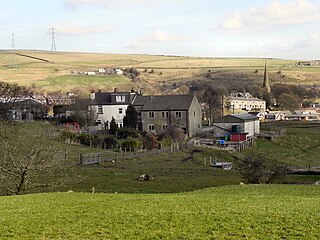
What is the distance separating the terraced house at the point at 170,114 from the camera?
9531cm

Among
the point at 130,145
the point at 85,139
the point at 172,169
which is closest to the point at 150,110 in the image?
the point at 85,139

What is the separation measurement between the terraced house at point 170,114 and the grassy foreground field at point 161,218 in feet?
232

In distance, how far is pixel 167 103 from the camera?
98625 millimetres

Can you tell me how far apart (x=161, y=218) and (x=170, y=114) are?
→ 78504mm

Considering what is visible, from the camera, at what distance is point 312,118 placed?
5955 inches

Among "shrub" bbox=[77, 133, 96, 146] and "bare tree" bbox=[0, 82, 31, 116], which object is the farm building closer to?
"shrub" bbox=[77, 133, 96, 146]

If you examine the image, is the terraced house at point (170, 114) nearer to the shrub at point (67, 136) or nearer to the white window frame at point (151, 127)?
the white window frame at point (151, 127)

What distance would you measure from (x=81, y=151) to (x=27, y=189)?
28019 millimetres

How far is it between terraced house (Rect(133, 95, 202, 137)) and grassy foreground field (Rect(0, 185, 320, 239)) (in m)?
70.6

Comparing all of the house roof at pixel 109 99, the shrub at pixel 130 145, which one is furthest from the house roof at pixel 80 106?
the shrub at pixel 130 145

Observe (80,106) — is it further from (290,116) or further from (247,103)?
(247,103)

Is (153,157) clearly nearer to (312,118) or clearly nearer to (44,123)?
(44,123)

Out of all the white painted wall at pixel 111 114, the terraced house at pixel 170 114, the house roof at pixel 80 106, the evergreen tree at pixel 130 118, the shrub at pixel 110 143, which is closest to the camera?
the shrub at pixel 110 143

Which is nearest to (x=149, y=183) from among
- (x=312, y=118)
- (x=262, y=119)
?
(x=262, y=119)
